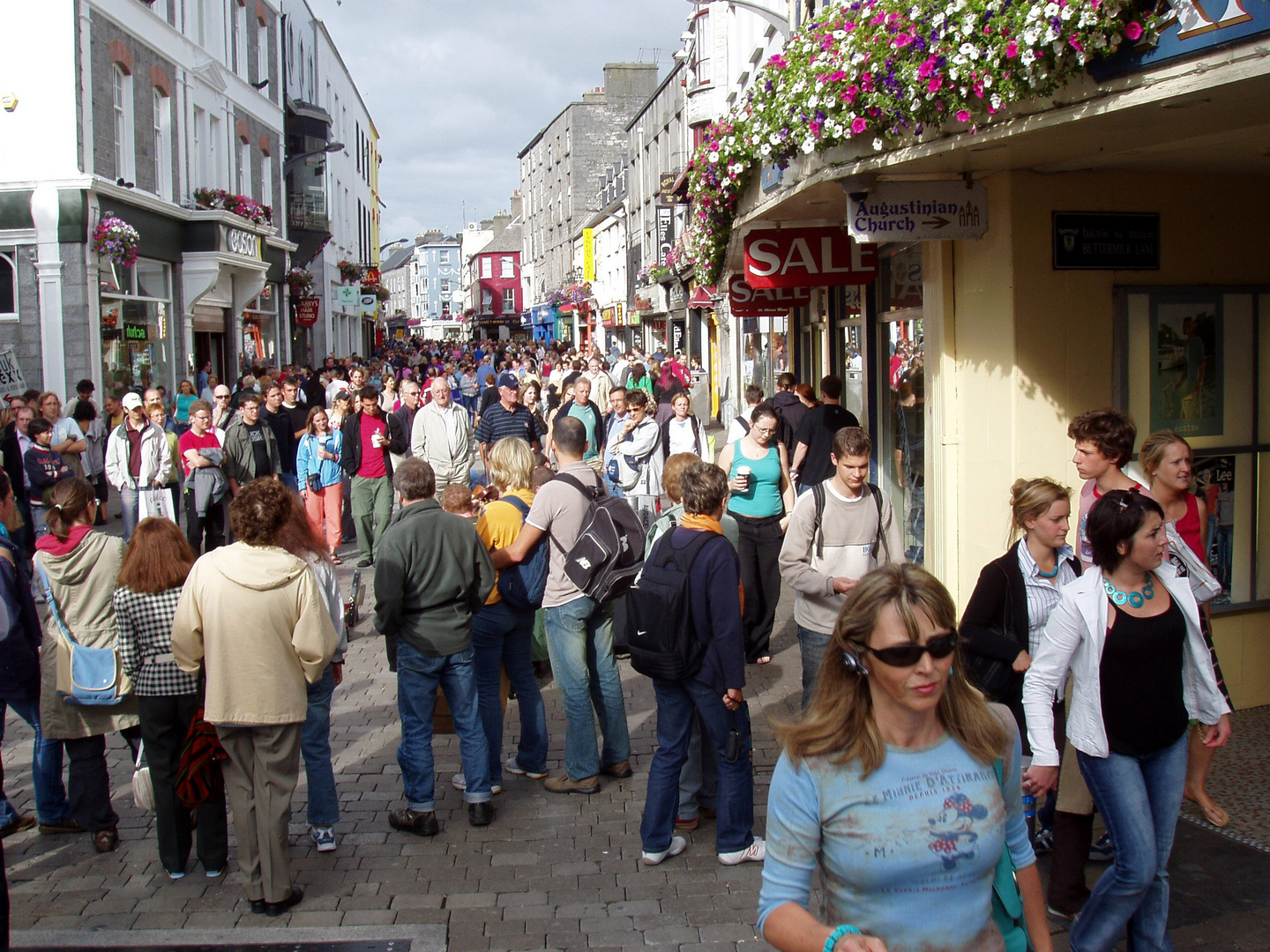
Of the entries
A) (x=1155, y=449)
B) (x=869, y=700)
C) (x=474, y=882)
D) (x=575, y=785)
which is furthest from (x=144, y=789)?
(x=1155, y=449)

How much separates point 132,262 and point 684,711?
54.0 ft

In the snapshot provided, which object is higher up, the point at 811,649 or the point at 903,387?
the point at 903,387

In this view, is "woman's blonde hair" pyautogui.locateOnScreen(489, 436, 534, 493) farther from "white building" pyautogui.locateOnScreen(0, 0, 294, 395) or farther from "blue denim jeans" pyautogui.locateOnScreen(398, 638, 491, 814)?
"white building" pyautogui.locateOnScreen(0, 0, 294, 395)

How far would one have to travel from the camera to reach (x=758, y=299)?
12.1 metres

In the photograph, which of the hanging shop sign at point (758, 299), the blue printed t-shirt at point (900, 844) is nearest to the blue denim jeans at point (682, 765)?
the blue printed t-shirt at point (900, 844)

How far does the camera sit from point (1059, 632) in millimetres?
3707

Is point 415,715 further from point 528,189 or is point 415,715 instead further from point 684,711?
point 528,189

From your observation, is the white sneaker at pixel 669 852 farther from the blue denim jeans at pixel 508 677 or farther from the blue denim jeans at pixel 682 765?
the blue denim jeans at pixel 508 677

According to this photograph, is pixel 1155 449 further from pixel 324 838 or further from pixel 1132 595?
pixel 324 838

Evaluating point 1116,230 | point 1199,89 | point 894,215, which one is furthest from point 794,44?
point 1199,89

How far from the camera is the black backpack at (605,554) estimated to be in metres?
5.57

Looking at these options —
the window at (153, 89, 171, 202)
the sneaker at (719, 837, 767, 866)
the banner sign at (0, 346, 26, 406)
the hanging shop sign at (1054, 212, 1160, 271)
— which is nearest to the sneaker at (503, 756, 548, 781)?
the sneaker at (719, 837, 767, 866)

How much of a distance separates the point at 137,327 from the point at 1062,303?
1666 cm

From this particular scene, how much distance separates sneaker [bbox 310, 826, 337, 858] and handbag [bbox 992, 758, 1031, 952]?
11.5ft
